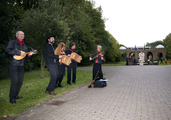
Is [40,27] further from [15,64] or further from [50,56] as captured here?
[15,64]

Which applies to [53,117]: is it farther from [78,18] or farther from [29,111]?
[78,18]

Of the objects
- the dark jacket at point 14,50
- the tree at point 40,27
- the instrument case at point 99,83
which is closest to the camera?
the dark jacket at point 14,50

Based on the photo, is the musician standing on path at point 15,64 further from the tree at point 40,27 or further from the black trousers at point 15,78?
the tree at point 40,27

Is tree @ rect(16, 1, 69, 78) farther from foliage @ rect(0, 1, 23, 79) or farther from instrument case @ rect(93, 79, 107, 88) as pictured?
instrument case @ rect(93, 79, 107, 88)

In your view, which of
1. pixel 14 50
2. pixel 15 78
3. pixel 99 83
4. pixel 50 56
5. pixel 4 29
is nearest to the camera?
pixel 14 50

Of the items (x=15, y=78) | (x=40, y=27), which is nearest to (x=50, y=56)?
(x=15, y=78)

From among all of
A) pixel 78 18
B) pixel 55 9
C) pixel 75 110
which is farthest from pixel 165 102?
pixel 78 18

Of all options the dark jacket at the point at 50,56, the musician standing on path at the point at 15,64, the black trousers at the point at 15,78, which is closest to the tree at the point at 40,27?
the dark jacket at the point at 50,56

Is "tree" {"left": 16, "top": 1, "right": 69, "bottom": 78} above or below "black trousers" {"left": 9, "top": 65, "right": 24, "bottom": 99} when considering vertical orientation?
above

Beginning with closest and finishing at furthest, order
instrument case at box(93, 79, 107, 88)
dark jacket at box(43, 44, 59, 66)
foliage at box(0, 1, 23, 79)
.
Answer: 1. dark jacket at box(43, 44, 59, 66)
2. instrument case at box(93, 79, 107, 88)
3. foliage at box(0, 1, 23, 79)

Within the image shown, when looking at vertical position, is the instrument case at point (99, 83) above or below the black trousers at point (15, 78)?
below

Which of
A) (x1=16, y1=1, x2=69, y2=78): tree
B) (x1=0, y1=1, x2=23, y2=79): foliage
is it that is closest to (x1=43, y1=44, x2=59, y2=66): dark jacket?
(x1=16, y1=1, x2=69, y2=78): tree

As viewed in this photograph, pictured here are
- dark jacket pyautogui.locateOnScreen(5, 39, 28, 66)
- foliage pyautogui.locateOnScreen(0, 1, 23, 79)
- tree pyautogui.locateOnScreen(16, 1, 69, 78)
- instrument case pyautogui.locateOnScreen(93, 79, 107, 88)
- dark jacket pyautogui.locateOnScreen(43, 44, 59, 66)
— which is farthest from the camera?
foliage pyautogui.locateOnScreen(0, 1, 23, 79)

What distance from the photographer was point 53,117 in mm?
4219
